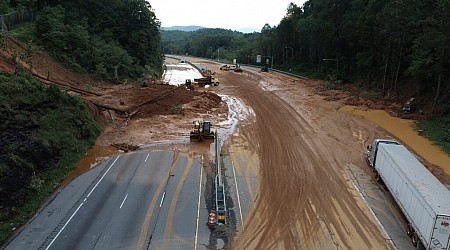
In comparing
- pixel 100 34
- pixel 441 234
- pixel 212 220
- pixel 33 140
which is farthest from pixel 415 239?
pixel 100 34

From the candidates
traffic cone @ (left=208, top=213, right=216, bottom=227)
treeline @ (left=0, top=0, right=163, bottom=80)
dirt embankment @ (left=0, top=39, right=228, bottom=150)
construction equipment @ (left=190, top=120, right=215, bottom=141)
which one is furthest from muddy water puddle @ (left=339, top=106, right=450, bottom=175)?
treeline @ (left=0, top=0, right=163, bottom=80)

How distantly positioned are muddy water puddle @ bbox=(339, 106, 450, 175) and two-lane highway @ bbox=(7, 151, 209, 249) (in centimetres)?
2160

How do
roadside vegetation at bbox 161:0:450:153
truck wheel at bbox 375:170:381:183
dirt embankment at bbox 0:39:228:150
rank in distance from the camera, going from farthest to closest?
roadside vegetation at bbox 161:0:450:153 → dirt embankment at bbox 0:39:228:150 → truck wheel at bbox 375:170:381:183

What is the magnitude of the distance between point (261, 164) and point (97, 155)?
1470cm

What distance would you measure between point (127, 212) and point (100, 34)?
59.0 m

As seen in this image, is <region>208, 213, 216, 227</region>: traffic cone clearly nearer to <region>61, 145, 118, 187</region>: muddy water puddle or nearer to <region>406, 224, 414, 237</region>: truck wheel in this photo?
<region>406, 224, 414, 237</region>: truck wheel

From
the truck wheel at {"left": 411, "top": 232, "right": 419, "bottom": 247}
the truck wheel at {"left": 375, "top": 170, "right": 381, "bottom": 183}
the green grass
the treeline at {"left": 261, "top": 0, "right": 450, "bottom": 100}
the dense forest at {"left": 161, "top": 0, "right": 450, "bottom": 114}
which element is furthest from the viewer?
the dense forest at {"left": 161, "top": 0, "right": 450, "bottom": 114}

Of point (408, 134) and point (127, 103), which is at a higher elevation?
point (127, 103)

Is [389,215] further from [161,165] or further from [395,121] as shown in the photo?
[395,121]

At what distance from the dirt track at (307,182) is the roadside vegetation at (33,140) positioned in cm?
1404

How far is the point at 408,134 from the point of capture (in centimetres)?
4372

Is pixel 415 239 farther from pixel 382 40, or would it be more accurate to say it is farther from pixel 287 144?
pixel 382 40

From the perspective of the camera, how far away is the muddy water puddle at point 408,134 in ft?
117

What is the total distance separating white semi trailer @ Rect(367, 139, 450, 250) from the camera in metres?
18.8
